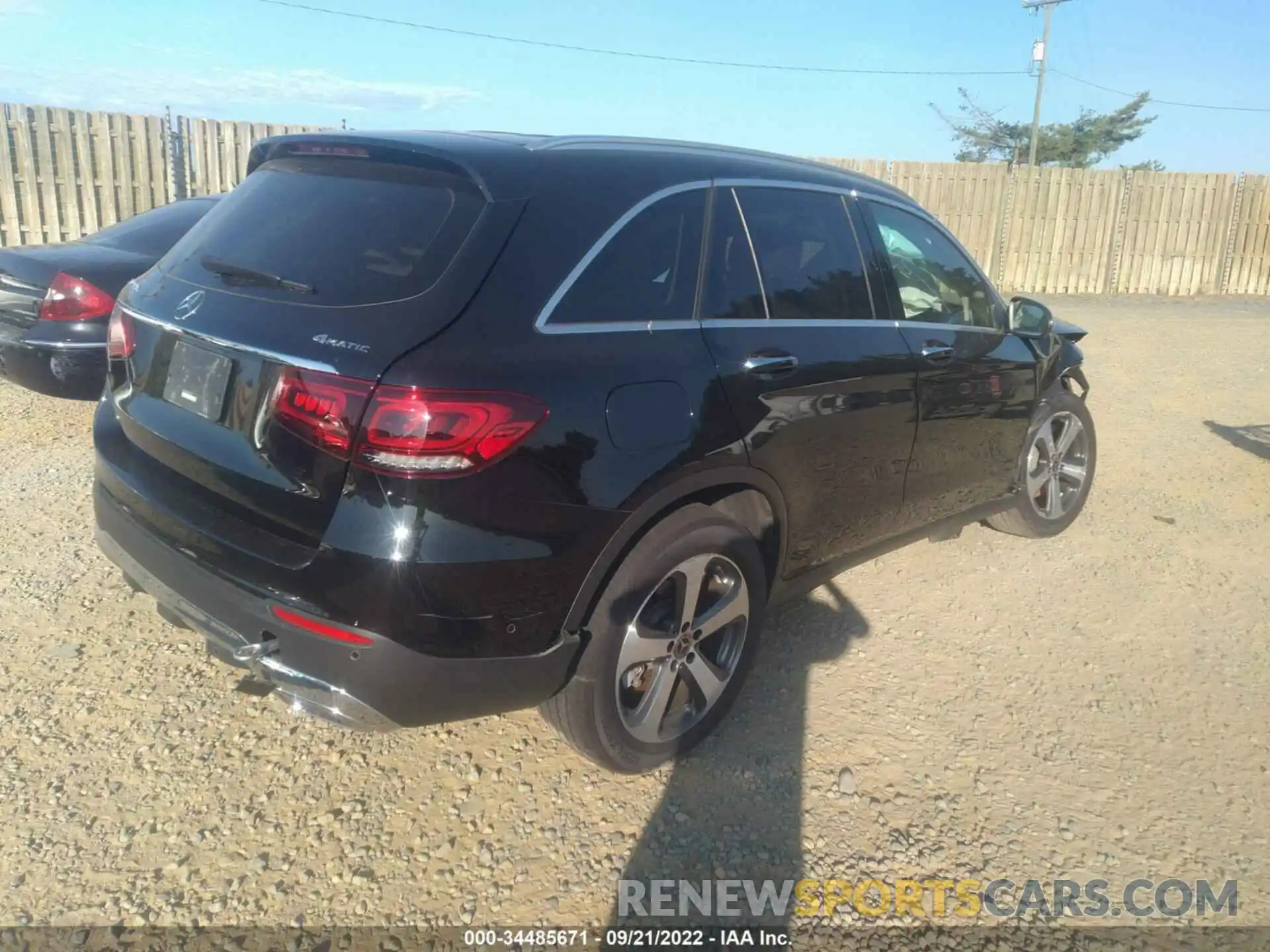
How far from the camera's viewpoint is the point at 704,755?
10.2ft

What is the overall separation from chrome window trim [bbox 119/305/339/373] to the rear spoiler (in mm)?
639

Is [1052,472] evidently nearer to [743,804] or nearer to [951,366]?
[951,366]

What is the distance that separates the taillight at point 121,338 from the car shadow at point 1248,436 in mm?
7146

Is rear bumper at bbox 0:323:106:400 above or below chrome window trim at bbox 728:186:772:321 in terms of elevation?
below

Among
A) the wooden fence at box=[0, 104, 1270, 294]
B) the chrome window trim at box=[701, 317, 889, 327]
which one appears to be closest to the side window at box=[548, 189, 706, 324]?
the chrome window trim at box=[701, 317, 889, 327]

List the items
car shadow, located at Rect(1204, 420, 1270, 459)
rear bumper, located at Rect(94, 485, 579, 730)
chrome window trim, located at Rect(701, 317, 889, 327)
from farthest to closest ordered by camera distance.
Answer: car shadow, located at Rect(1204, 420, 1270, 459)
chrome window trim, located at Rect(701, 317, 889, 327)
rear bumper, located at Rect(94, 485, 579, 730)

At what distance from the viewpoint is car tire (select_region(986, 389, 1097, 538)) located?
478 cm

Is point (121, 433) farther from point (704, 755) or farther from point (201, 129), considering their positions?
point (201, 129)

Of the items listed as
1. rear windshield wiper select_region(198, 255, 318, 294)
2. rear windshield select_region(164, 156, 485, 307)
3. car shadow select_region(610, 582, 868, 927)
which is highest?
rear windshield select_region(164, 156, 485, 307)

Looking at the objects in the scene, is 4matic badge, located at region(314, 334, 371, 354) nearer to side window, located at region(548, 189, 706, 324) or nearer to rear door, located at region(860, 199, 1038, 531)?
side window, located at region(548, 189, 706, 324)

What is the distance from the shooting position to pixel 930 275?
400 cm

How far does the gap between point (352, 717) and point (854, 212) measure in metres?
2.57

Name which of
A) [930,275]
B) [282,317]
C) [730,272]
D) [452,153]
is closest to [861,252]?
[930,275]

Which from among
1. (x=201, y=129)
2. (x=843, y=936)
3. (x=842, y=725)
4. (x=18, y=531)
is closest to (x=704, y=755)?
(x=842, y=725)
